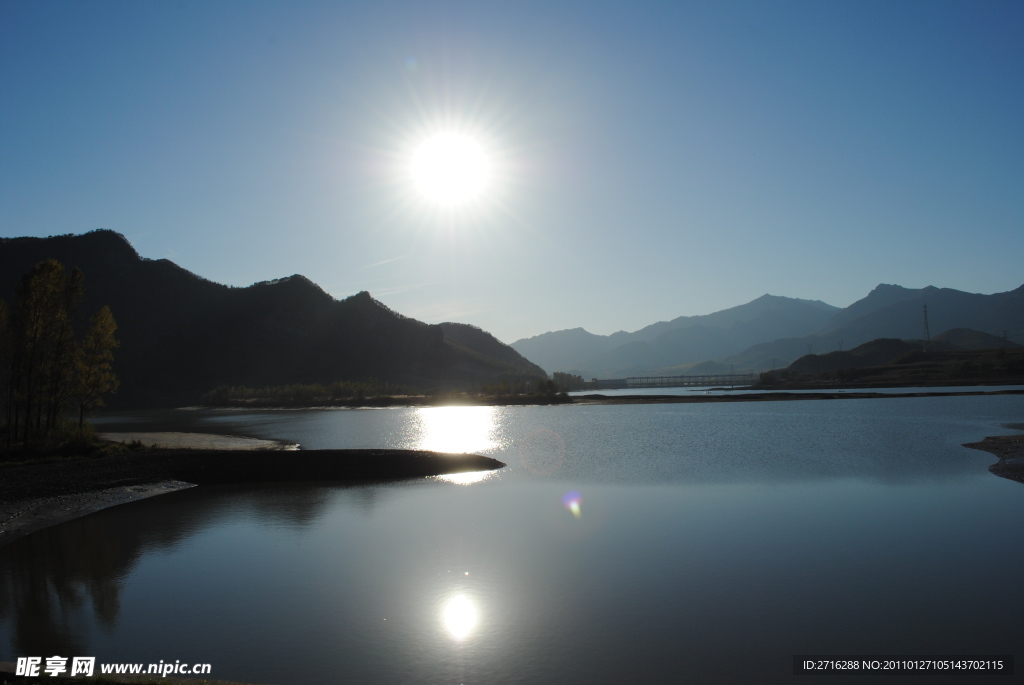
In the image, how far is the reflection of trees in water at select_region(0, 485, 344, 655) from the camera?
12738mm

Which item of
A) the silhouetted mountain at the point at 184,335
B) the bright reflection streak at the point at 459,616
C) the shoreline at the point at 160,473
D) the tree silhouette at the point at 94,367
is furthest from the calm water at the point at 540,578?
the silhouetted mountain at the point at 184,335

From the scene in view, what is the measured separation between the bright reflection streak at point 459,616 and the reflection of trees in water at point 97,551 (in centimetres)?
678

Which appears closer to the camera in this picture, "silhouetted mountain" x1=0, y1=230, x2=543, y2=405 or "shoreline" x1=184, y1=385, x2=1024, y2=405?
"shoreline" x1=184, y1=385, x2=1024, y2=405

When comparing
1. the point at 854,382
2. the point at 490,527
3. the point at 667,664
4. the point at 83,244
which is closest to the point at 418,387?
the point at 83,244

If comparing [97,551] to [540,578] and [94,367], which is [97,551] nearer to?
[540,578]

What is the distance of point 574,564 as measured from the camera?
55.6 feet

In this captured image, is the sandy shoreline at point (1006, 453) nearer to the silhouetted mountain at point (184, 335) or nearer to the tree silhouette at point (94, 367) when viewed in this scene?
the tree silhouette at point (94, 367)

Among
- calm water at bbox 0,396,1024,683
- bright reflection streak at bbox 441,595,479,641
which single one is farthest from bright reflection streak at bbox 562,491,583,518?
bright reflection streak at bbox 441,595,479,641

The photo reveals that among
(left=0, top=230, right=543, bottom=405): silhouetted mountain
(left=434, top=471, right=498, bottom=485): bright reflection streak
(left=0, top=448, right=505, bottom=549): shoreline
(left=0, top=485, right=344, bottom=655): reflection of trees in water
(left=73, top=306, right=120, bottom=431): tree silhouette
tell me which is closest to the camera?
(left=0, top=485, right=344, bottom=655): reflection of trees in water

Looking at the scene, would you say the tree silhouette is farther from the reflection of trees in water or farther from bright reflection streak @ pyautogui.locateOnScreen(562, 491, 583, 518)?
bright reflection streak @ pyautogui.locateOnScreen(562, 491, 583, 518)

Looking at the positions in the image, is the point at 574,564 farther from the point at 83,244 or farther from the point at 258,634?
the point at 83,244

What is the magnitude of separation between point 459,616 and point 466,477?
70.7 ft

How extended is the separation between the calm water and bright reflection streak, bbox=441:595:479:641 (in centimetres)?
6

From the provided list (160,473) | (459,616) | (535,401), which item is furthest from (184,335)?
(459,616)
